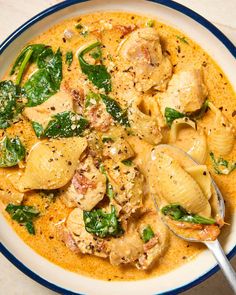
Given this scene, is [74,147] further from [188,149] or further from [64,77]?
[188,149]

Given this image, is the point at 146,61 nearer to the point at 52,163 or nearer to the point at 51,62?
the point at 51,62

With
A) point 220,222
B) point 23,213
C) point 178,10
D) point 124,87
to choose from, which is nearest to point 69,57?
point 124,87

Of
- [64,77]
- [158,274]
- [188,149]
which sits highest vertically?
[64,77]

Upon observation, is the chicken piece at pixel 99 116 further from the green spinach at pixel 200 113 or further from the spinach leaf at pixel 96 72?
the green spinach at pixel 200 113

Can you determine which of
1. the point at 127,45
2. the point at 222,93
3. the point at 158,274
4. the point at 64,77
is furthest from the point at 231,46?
the point at 158,274

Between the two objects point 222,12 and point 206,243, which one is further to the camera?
point 222,12

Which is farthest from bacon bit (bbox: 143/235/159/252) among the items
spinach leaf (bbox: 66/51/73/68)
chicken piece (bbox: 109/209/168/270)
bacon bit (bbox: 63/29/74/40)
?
bacon bit (bbox: 63/29/74/40)
